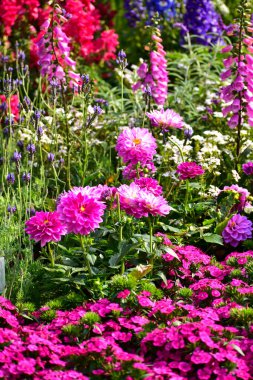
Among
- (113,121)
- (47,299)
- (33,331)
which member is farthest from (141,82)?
(33,331)

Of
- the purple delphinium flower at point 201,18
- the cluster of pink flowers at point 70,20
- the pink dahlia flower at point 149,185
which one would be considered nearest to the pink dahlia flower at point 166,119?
the pink dahlia flower at point 149,185

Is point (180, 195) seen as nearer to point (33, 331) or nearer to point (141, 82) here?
point (141, 82)

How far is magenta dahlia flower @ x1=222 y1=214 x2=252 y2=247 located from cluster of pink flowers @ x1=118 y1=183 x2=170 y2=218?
0.79m

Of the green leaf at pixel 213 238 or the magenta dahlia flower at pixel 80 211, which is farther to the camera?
the green leaf at pixel 213 238

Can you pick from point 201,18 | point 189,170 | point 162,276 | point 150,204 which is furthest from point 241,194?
point 201,18

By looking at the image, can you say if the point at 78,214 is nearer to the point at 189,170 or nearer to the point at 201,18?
the point at 189,170

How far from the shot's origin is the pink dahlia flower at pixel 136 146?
369 cm

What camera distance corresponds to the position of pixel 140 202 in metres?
3.32

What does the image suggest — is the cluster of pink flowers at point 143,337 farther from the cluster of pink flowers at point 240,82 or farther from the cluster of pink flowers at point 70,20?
the cluster of pink flowers at point 70,20

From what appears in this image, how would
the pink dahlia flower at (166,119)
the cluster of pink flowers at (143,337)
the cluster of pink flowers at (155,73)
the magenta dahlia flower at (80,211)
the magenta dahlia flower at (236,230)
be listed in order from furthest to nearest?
the cluster of pink flowers at (155,73)
the magenta dahlia flower at (236,230)
the pink dahlia flower at (166,119)
the magenta dahlia flower at (80,211)
the cluster of pink flowers at (143,337)

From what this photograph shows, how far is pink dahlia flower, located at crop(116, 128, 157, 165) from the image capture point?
369 cm

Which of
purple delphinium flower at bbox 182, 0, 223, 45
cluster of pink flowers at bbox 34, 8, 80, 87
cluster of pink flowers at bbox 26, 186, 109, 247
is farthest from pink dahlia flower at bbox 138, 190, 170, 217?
purple delphinium flower at bbox 182, 0, 223, 45

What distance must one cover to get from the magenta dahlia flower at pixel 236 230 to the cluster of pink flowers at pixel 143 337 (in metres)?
0.53

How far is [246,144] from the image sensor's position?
4914mm
